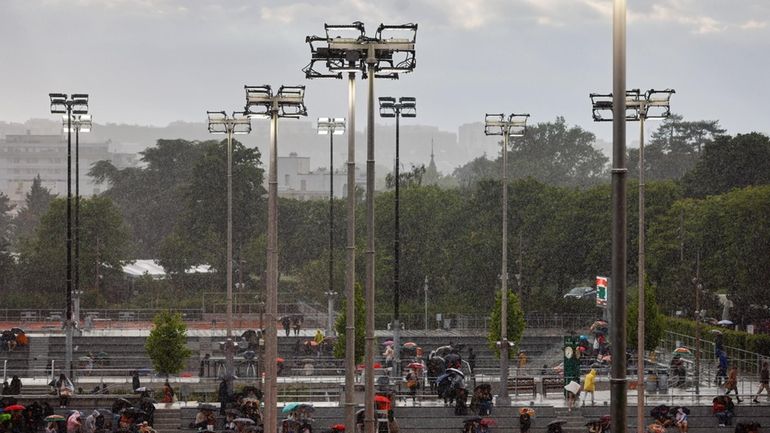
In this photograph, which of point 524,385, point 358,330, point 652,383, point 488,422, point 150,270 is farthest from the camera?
point 150,270

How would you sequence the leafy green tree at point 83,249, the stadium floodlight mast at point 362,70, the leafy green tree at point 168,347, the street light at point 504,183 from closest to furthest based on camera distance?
the stadium floodlight mast at point 362,70 → the street light at point 504,183 → the leafy green tree at point 168,347 → the leafy green tree at point 83,249

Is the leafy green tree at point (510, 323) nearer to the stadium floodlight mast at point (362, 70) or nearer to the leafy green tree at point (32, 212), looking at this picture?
the stadium floodlight mast at point (362, 70)

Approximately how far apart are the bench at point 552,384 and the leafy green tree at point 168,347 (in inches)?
477

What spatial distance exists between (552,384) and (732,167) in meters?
41.4

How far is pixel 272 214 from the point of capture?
26.7m

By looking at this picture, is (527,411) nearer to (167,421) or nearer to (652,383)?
(652,383)

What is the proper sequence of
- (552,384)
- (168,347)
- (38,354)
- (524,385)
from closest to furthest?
(524,385) → (552,384) → (168,347) → (38,354)

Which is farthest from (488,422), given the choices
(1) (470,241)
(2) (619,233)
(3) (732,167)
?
(3) (732,167)

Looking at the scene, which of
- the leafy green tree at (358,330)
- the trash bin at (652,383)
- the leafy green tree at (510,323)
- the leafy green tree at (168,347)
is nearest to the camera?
the trash bin at (652,383)

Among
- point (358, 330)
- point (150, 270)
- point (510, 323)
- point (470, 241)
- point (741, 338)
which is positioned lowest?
point (741, 338)

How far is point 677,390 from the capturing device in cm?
4381

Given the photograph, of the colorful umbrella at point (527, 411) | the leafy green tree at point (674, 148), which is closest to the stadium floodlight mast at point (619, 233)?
the colorful umbrella at point (527, 411)

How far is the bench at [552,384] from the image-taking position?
42.5 meters

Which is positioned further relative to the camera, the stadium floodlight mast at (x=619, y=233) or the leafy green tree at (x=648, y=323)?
the leafy green tree at (x=648, y=323)
